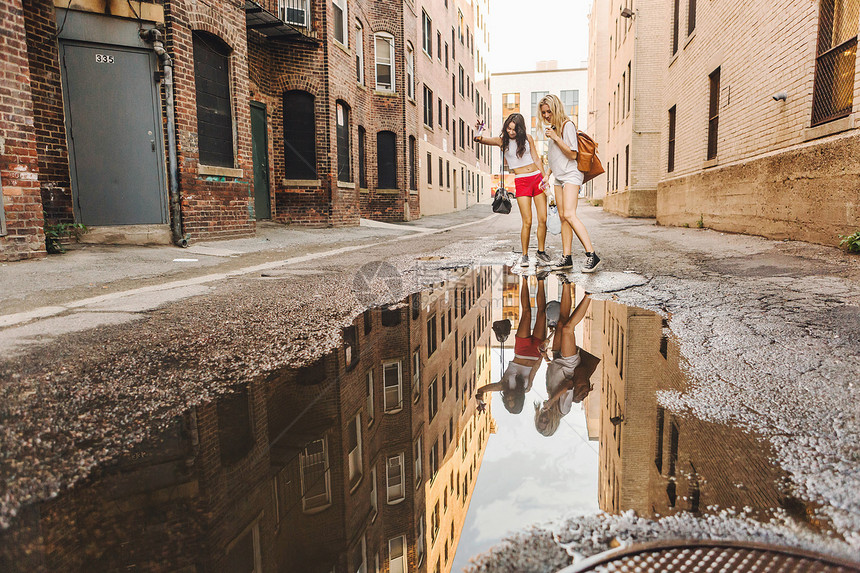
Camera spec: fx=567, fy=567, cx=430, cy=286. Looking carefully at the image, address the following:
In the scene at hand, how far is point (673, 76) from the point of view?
53.6ft

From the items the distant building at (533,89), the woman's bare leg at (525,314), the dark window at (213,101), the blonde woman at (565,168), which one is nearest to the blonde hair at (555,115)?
the blonde woman at (565,168)

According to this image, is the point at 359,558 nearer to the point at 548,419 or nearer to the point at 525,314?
the point at 548,419

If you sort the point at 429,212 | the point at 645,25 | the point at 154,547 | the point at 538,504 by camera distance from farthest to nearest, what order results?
the point at 429,212
the point at 645,25
the point at 538,504
the point at 154,547

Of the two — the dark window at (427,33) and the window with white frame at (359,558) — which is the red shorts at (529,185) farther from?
the dark window at (427,33)

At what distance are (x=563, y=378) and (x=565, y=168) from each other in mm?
4306

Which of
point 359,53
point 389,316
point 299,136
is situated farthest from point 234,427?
point 359,53

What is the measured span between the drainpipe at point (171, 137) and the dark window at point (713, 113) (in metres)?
11.0

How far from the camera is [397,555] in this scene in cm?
150

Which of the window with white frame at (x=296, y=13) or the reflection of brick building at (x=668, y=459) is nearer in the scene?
the reflection of brick building at (x=668, y=459)

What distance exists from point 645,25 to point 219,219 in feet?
60.3

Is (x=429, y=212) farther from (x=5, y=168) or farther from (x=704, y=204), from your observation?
(x=5, y=168)

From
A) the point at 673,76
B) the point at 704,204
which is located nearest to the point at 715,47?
the point at 704,204

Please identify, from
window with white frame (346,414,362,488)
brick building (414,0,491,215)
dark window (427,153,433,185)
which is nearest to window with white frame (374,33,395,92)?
brick building (414,0,491,215)

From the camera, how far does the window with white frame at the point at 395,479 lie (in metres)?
1.77
